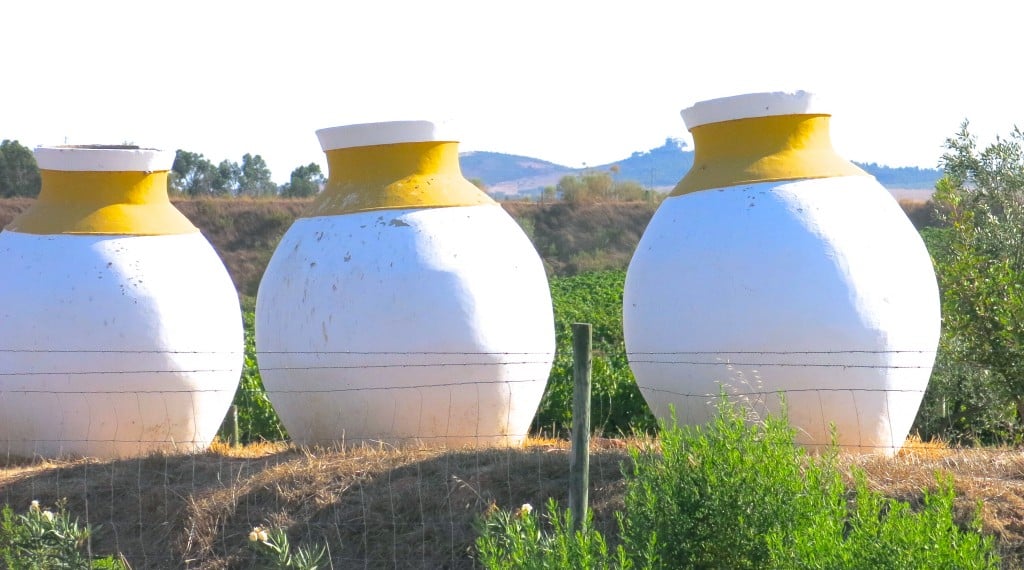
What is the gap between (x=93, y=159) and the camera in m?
10.7

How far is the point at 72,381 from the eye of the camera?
10.1 metres

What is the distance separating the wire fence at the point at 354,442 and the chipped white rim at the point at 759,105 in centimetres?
166

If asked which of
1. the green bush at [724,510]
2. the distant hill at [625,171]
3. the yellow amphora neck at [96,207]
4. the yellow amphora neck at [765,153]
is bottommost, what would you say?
the distant hill at [625,171]

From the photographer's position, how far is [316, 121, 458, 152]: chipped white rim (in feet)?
32.1

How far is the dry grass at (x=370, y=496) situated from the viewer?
24.6ft

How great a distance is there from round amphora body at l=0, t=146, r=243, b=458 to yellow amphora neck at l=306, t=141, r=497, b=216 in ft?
4.82

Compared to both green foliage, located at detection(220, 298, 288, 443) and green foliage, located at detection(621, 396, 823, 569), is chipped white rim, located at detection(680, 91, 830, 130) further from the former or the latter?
green foliage, located at detection(220, 298, 288, 443)

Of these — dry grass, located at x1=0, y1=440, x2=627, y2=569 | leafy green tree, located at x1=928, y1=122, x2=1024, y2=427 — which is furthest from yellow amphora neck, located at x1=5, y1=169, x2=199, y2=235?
leafy green tree, located at x1=928, y1=122, x2=1024, y2=427

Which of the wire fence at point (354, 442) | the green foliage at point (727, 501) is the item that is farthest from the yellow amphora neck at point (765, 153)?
the green foliage at point (727, 501)

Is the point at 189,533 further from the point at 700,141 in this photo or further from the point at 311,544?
the point at 700,141

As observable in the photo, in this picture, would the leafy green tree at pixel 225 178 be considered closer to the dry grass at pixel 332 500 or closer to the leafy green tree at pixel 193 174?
the leafy green tree at pixel 193 174

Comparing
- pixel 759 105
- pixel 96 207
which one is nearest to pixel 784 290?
pixel 759 105

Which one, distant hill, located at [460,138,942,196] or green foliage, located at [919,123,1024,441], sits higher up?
green foliage, located at [919,123,1024,441]

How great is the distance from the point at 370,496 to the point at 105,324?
3.16 meters
